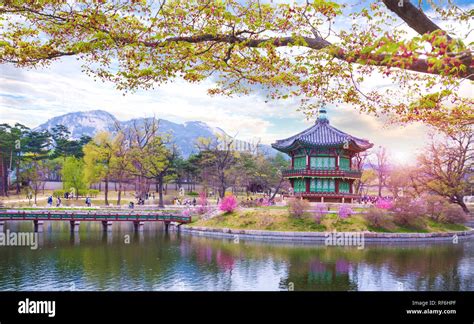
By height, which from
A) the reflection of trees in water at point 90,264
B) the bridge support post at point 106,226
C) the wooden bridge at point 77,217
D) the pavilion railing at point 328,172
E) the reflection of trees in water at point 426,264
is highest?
the pavilion railing at point 328,172

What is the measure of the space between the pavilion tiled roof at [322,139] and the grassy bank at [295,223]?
8427 mm

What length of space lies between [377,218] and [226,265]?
15.9m

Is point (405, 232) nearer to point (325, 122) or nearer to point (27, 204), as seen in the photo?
point (325, 122)

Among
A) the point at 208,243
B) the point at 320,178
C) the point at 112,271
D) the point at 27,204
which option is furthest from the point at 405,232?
the point at 27,204

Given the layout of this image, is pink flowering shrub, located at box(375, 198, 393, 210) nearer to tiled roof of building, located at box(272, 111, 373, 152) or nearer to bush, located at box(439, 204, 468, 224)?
bush, located at box(439, 204, 468, 224)

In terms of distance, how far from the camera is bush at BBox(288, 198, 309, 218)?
34.8 metres

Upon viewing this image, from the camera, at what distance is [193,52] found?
866cm

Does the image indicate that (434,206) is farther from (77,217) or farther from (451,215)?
(77,217)

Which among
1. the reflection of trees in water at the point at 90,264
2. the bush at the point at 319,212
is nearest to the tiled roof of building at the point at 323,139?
the bush at the point at 319,212

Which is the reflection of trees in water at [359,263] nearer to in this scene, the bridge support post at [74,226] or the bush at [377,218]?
the bush at [377,218]

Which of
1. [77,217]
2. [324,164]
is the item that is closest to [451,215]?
[324,164]

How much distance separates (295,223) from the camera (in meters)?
34.0

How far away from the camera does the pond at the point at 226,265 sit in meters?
18.2

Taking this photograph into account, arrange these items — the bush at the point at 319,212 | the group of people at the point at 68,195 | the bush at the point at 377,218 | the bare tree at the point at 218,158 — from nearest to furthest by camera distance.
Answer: the bush at the point at 377,218 < the bush at the point at 319,212 < the group of people at the point at 68,195 < the bare tree at the point at 218,158
